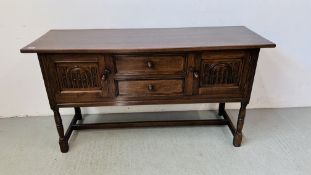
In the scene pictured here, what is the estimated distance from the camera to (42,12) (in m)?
1.94

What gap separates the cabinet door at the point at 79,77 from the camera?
1488mm

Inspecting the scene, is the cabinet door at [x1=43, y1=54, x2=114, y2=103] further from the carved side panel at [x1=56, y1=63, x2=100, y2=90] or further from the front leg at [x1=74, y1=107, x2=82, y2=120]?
the front leg at [x1=74, y1=107, x2=82, y2=120]

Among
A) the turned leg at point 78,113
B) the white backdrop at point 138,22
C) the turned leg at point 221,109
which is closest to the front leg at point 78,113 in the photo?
the turned leg at point 78,113

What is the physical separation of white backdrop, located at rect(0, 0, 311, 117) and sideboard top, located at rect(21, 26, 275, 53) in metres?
0.19

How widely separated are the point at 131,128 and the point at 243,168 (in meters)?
0.96

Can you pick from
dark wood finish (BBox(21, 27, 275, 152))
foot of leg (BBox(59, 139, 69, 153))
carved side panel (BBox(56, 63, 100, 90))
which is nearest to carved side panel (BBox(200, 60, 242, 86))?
dark wood finish (BBox(21, 27, 275, 152))

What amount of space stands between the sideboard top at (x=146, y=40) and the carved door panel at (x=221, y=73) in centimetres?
8

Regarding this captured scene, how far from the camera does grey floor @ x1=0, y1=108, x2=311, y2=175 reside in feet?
5.57

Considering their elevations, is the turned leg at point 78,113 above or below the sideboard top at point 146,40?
below

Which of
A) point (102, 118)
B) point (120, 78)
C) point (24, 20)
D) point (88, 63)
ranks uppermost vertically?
point (24, 20)

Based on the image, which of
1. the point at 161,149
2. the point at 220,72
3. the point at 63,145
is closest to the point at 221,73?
the point at 220,72

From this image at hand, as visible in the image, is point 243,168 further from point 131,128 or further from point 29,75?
point 29,75

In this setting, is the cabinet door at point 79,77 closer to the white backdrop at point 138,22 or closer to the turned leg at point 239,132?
the white backdrop at point 138,22

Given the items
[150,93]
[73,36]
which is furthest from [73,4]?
[150,93]
